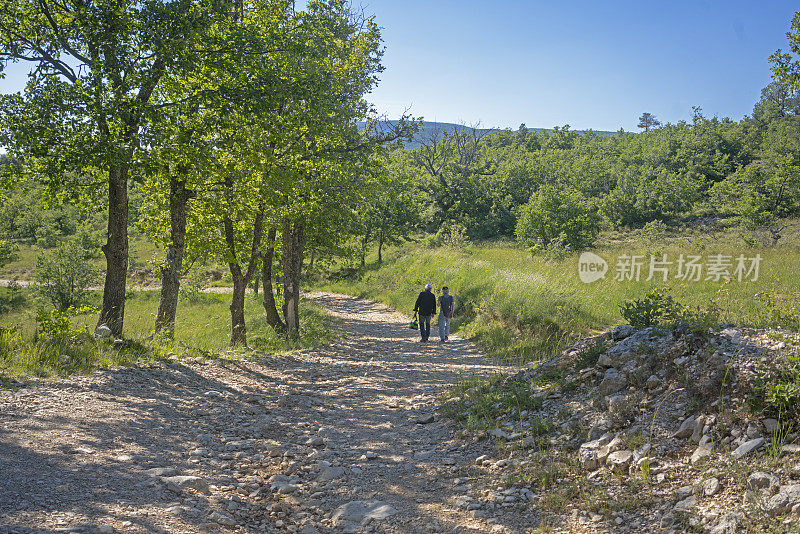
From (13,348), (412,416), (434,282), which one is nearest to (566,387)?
(412,416)

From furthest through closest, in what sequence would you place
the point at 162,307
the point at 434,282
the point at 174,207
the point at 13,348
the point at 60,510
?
the point at 434,282
the point at 162,307
the point at 174,207
the point at 13,348
the point at 60,510

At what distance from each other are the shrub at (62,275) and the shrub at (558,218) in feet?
121

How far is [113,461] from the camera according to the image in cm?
481

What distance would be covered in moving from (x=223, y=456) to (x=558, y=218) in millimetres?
40196

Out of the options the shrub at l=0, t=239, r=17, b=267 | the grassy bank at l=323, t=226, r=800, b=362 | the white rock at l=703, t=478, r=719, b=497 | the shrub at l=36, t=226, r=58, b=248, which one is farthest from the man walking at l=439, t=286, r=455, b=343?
the shrub at l=36, t=226, r=58, b=248

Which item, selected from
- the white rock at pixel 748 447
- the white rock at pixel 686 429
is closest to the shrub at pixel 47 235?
the white rock at pixel 686 429

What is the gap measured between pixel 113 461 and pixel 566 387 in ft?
19.4

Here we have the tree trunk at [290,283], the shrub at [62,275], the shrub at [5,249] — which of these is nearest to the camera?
the tree trunk at [290,283]

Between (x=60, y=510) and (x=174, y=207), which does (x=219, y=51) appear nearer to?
(x=174, y=207)

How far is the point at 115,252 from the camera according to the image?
1038 cm

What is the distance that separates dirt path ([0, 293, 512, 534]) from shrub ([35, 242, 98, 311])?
103ft

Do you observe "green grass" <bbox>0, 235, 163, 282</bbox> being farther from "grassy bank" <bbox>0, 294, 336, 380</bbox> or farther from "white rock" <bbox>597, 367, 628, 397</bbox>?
"white rock" <bbox>597, 367, 628, 397</bbox>

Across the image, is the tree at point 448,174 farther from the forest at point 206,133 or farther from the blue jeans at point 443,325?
the blue jeans at point 443,325

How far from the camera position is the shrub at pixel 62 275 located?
33.7 m
